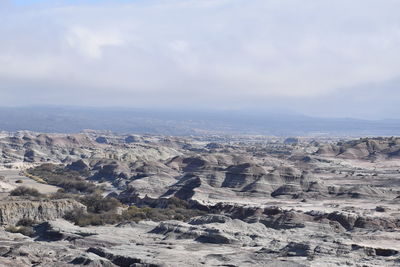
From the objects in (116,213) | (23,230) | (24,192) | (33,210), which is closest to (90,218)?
(116,213)

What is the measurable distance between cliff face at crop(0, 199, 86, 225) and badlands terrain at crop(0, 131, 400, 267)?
0.10 m

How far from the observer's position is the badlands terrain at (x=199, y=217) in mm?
42156

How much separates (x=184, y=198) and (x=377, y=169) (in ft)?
177

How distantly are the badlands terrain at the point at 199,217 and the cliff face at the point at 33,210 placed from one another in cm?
10

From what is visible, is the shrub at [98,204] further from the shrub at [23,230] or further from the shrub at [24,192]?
the shrub at [23,230]

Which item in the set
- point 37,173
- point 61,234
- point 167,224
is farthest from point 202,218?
point 37,173

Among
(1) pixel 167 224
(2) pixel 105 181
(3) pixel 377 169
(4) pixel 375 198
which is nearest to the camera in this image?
(1) pixel 167 224

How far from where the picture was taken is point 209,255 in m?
43.7

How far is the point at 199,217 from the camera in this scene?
57.9 metres

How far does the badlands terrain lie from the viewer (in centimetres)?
4216

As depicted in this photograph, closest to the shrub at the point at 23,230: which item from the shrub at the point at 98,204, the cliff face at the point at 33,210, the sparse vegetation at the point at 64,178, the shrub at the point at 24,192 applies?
the cliff face at the point at 33,210

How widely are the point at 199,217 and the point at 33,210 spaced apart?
15335mm

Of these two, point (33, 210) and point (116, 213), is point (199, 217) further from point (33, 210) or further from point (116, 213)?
point (33, 210)

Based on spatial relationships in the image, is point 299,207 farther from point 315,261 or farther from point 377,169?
point 377,169
